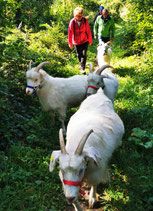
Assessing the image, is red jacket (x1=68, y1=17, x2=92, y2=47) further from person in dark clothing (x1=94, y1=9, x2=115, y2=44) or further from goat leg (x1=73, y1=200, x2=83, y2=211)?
goat leg (x1=73, y1=200, x2=83, y2=211)

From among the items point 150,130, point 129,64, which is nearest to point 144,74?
point 129,64

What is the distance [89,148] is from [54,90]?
2530mm

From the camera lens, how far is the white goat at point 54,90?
13.9 ft

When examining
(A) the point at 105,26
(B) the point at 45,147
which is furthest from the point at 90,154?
(A) the point at 105,26

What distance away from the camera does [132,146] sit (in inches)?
149

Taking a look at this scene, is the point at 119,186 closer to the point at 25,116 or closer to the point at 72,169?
the point at 72,169

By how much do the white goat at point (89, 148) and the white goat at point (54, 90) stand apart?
105 centimetres

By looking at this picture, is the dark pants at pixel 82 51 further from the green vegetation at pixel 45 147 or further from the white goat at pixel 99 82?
the white goat at pixel 99 82

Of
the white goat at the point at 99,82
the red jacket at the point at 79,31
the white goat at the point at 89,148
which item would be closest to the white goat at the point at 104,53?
the red jacket at the point at 79,31

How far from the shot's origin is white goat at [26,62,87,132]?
425cm

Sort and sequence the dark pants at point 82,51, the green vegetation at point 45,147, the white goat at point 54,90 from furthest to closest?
the dark pants at point 82,51 < the white goat at point 54,90 < the green vegetation at point 45,147

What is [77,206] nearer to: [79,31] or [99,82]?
[99,82]

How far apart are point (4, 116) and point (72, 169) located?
2.51 metres

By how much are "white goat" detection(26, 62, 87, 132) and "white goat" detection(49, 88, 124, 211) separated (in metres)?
1.05
